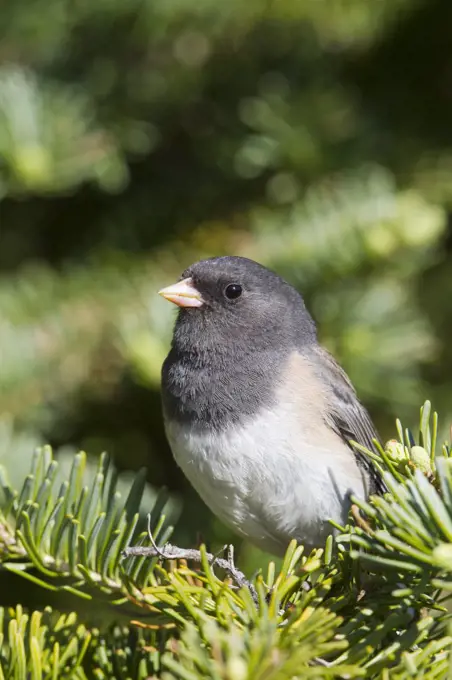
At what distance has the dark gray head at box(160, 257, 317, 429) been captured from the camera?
1348mm

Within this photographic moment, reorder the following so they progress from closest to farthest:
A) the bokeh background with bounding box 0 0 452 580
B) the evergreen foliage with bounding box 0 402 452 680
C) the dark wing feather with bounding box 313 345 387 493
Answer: the evergreen foliage with bounding box 0 402 452 680, the dark wing feather with bounding box 313 345 387 493, the bokeh background with bounding box 0 0 452 580

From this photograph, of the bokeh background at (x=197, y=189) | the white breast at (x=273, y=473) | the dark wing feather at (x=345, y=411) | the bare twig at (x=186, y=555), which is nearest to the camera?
the bare twig at (x=186, y=555)

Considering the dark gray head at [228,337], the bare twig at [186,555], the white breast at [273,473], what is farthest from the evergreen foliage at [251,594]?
the dark gray head at [228,337]

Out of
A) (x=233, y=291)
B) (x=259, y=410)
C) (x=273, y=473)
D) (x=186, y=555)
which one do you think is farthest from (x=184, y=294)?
(x=186, y=555)

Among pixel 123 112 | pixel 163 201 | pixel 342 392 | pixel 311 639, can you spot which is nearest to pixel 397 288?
pixel 342 392

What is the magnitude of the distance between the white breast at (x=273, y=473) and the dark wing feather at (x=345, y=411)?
4 centimetres

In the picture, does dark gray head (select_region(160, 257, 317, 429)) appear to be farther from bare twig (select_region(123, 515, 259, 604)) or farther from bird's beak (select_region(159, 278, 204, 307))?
bare twig (select_region(123, 515, 259, 604))

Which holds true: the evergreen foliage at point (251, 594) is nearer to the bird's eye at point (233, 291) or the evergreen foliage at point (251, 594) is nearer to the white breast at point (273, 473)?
the white breast at point (273, 473)

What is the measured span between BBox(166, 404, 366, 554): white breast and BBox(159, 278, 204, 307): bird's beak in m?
0.25

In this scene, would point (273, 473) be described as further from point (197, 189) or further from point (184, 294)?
point (197, 189)

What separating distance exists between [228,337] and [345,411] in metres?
0.27

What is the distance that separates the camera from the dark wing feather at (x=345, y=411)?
1.40 m

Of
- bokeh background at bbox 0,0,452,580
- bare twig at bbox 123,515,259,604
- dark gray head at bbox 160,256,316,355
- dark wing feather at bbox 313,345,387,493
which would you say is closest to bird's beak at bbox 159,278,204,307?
dark gray head at bbox 160,256,316,355

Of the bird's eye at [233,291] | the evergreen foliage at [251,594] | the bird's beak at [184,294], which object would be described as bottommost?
the evergreen foliage at [251,594]
